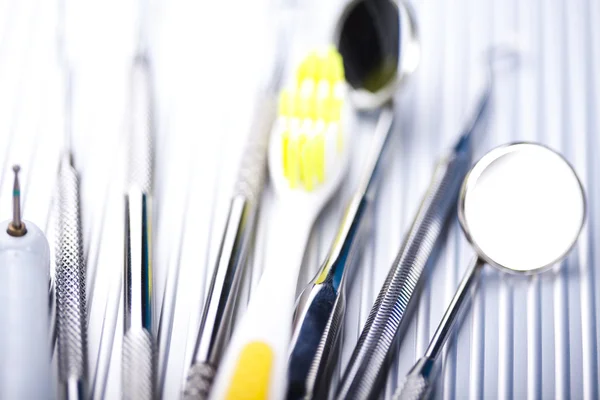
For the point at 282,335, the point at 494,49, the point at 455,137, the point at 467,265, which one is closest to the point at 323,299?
the point at 282,335

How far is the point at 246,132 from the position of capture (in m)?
0.60

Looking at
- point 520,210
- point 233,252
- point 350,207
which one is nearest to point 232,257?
point 233,252

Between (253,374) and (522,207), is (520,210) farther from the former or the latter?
(253,374)

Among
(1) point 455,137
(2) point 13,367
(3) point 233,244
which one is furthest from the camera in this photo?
(1) point 455,137

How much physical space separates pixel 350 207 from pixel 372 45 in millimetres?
177

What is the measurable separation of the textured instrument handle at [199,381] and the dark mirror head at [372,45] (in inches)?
12.6

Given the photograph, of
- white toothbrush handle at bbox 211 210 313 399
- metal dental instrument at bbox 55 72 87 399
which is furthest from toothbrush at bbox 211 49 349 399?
metal dental instrument at bbox 55 72 87 399

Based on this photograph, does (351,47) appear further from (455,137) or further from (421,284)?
(421,284)

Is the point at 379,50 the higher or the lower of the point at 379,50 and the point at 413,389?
the higher

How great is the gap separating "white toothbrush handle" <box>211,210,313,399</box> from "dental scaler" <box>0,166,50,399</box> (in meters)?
0.11

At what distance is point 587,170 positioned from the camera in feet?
1.91

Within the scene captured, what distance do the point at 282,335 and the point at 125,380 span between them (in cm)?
10

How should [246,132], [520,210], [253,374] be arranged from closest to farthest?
[253,374] < [520,210] < [246,132]

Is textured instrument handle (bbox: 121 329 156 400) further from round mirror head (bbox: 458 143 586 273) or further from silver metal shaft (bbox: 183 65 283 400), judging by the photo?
round mirror head (bbox: 458 143 586 273)
